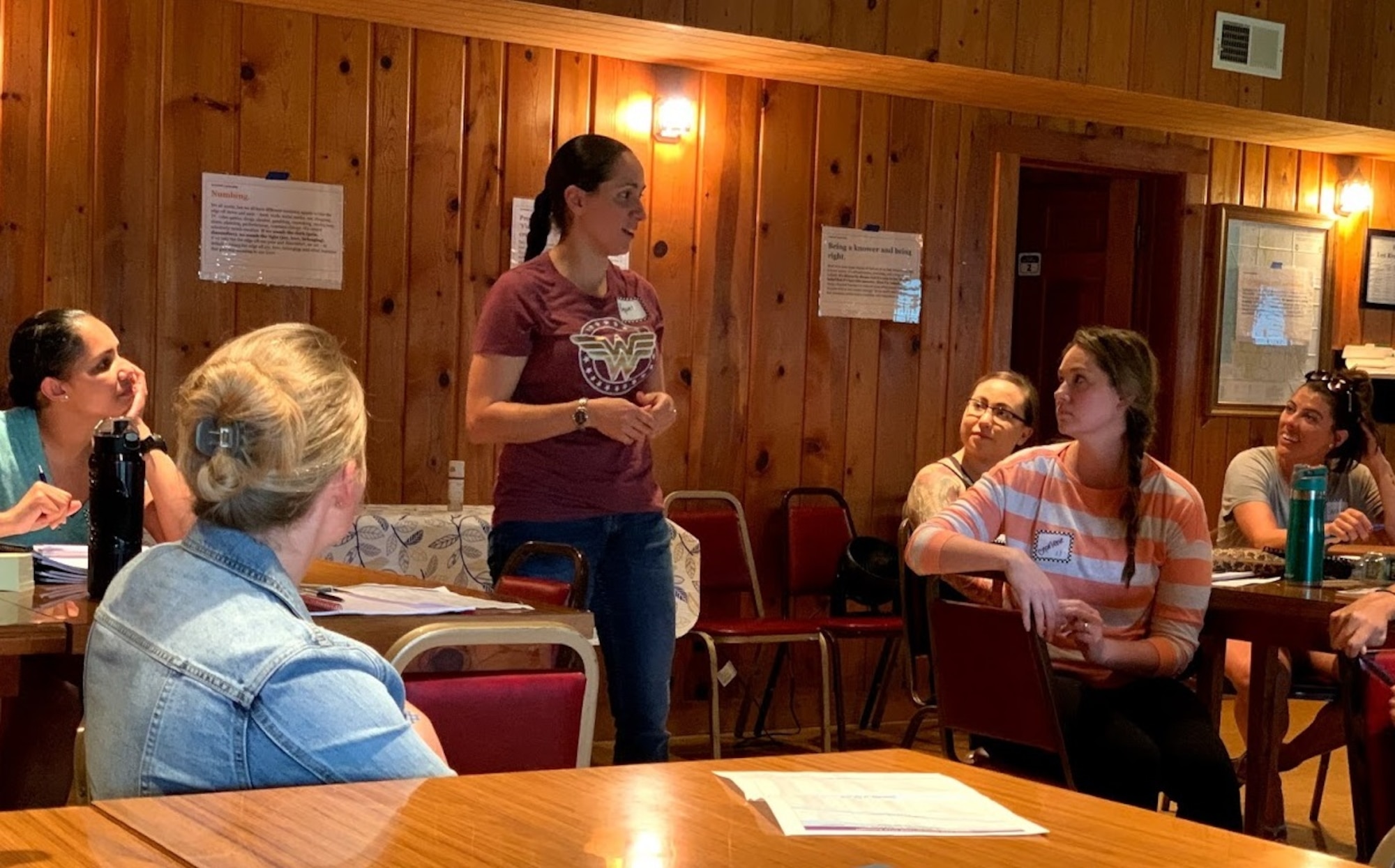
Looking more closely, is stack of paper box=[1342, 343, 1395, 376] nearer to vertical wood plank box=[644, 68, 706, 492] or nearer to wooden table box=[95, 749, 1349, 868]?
vertical wood plank box=[644, 68, 706, 492]

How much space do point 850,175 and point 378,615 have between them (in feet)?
13.1

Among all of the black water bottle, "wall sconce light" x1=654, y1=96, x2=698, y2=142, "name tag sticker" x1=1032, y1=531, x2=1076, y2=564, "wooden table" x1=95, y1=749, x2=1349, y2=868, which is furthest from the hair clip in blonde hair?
"wall sconce light" x1=654, y1=96, x2=698, y2=142

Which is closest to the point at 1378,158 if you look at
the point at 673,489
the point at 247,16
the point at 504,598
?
the point at 673,489

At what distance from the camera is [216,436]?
160 centimetres

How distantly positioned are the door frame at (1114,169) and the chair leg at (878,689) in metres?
1.18

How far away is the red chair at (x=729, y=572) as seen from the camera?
530 cm

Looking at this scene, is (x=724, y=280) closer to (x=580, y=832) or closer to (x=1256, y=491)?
(x=1256, y=491)

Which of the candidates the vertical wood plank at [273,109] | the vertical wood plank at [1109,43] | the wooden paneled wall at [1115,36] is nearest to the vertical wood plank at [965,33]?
the wooden paneled wall at [1115,36]

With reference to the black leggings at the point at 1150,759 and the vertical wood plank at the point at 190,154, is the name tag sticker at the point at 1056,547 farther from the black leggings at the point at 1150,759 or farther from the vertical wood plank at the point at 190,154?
the vertical wood plank at the point at 190,154

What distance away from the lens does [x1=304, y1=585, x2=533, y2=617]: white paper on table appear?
2.48m

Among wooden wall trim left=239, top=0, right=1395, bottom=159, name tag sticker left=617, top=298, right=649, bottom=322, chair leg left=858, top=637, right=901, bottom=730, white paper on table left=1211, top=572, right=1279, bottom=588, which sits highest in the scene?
wooden wall trim left=239, top=0, right=1395, bottom=159

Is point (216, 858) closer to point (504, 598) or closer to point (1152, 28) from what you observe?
point (504, 598)

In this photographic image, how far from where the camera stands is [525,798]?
155 centimetres

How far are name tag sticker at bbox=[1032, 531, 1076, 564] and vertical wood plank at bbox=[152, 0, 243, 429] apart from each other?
2.59m
